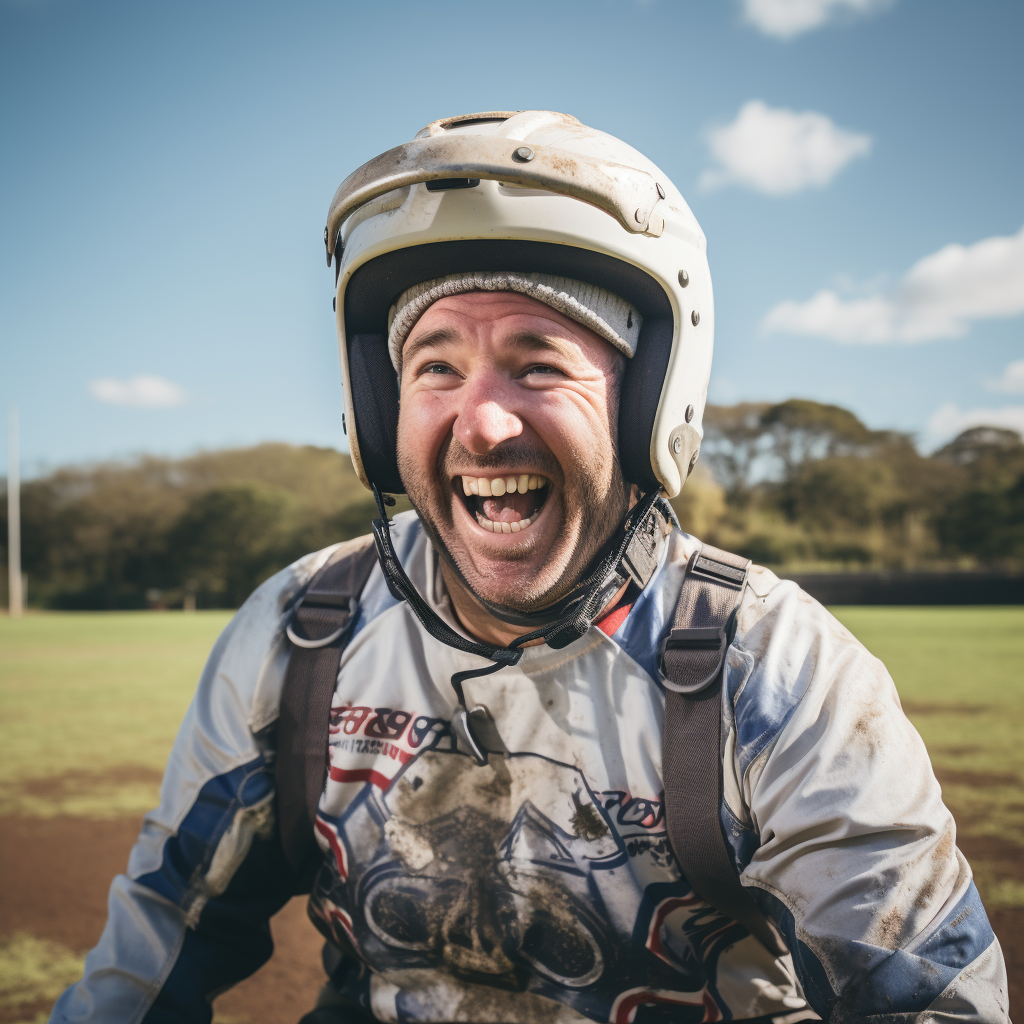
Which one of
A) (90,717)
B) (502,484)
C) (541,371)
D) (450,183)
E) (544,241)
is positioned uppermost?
(450,183)

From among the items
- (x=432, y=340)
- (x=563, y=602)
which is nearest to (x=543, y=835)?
(x=563, y=602)

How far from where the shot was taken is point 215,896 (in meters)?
1.68

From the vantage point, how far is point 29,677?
32.0 feet

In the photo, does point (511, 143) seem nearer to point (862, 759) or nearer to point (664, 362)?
point (664, 362)

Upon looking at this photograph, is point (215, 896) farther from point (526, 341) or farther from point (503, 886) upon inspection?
point (526, 341)

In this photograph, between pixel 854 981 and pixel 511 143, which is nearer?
pixel 854 981

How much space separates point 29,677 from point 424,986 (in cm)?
1000

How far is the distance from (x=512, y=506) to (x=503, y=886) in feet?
2.48

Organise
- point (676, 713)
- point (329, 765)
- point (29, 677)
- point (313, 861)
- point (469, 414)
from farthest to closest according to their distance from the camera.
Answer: point (29, 677) < point (313, 861) < point (329, 765) < point (469, 414) < point (676, 713)

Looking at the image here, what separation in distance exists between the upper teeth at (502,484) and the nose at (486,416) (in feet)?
0.23

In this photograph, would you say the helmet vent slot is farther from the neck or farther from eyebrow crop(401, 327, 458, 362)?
the neck

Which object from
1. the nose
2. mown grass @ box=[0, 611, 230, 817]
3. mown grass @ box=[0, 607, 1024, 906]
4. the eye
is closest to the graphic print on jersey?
the nose

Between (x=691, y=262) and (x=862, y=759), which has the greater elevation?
(x=691, y=262)

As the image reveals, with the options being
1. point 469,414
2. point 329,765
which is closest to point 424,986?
point 329,765
